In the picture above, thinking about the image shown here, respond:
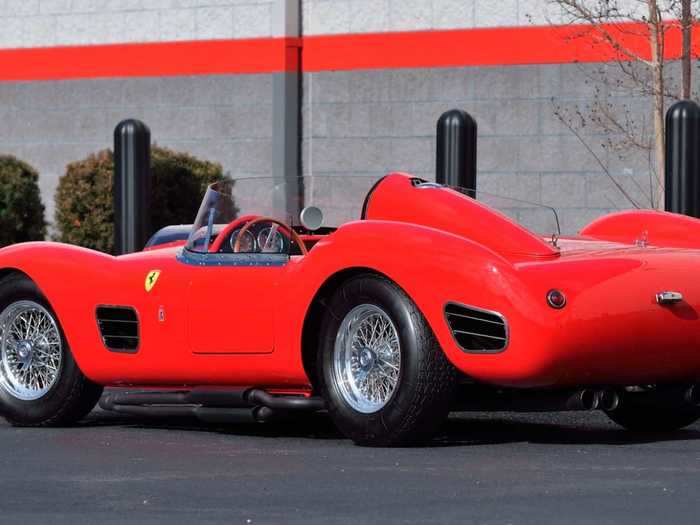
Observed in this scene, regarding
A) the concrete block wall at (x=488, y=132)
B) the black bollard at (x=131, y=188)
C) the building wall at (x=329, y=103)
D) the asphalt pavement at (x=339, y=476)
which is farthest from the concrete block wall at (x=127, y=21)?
the asphalt pavement at (x=339, y=476)

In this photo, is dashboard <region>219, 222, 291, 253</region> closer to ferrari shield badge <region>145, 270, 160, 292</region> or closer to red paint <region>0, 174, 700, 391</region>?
red paint <region>0, 174, 700, 391</region>

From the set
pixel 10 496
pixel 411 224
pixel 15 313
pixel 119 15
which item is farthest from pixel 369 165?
pixel 10 496

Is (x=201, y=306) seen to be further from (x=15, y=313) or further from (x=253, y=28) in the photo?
(x=253, y=28)

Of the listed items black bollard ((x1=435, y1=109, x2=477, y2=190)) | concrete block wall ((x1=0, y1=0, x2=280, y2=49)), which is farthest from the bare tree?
concrete block wall ((x1=0, y1=0, x2=280, y2=49))

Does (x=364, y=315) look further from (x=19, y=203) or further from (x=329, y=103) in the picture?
(x=19, y=203)

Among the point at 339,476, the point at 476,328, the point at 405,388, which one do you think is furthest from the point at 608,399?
the point at 339,476

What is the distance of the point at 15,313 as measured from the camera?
9.36 metres

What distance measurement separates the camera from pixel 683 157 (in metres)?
13.2

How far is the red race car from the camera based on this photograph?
7477 millimetres

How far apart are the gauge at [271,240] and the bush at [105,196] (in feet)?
33.6

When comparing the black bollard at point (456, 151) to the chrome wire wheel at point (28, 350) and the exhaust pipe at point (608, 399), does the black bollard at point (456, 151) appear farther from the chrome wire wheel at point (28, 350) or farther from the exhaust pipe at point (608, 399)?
the exhaust pipe at point (608, 399)

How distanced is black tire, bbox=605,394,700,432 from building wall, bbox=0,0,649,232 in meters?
9.17

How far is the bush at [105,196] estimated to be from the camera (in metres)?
19.1

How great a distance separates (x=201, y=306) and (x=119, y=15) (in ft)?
41.8
